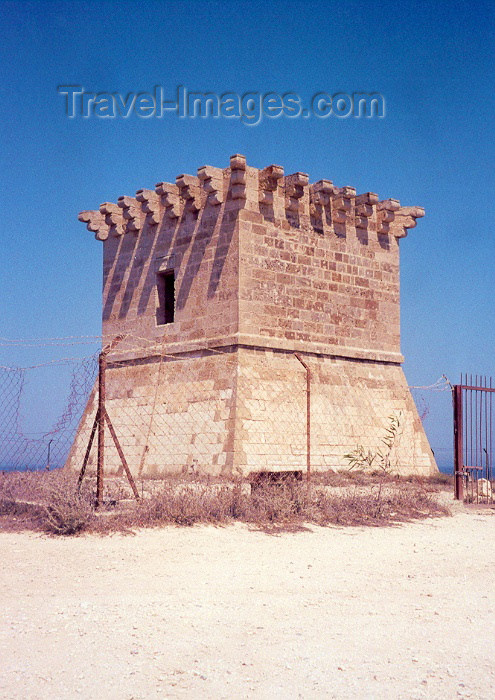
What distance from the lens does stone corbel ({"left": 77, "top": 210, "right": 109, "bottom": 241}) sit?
58.7 feet

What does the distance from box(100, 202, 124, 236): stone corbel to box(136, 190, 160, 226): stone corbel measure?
39.4 inches

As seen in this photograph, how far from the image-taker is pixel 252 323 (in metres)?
14.7

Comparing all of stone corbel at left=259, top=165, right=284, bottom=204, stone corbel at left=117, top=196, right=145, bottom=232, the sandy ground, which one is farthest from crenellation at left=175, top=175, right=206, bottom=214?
the sandy ground

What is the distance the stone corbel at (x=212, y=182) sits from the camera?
49.3 ft

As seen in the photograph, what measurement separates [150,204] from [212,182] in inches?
75.7

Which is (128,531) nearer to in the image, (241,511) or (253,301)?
(241,511)

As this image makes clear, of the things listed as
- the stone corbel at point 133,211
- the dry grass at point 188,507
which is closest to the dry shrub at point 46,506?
the dry grass at point 188,507

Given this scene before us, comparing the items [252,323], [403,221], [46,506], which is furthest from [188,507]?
[403,221]

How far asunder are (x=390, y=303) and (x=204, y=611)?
12.9 meters

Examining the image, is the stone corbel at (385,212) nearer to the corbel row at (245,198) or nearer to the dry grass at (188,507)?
the corbel row at (245,198)

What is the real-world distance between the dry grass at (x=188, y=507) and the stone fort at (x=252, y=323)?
137 inches

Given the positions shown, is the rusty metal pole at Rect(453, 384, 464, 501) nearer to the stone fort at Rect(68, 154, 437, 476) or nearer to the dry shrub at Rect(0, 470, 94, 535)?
the stone fort at Rect(68, 154, 437, 476)

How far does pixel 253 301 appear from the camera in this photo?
48.4 ft

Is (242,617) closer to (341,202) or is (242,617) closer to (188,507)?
(188,507)
